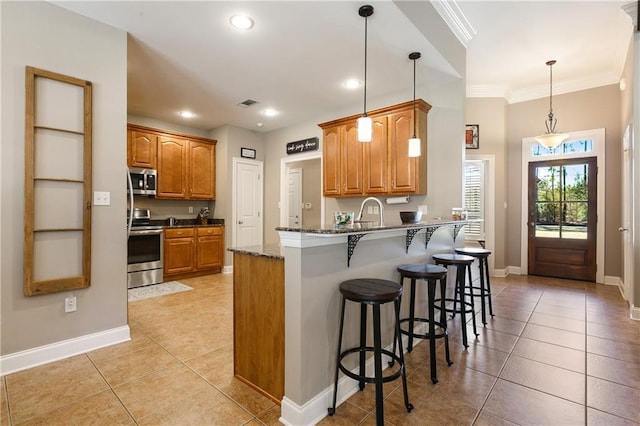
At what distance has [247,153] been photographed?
6.07m

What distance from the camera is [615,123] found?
4.62m

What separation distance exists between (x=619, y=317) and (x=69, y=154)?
220 inches

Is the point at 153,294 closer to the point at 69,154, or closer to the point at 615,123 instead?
the point at 69,154

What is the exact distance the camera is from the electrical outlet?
95.1 inches

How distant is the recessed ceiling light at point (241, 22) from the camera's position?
8.41 ft

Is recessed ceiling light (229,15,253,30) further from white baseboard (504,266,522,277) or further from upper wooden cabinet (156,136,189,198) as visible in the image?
white baseboard (504,266,522,277)

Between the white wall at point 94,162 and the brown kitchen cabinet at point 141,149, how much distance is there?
254cm

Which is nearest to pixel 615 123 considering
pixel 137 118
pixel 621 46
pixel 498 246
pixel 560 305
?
pixel 621 46

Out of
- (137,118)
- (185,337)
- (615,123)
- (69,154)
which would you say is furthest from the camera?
(137,118)

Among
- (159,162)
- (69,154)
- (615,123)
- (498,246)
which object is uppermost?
(615,123)

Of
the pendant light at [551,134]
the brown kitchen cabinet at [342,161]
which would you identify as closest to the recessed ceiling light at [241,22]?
the brown kitchen cabinet at [342,161]

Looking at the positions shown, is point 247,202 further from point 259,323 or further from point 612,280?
point 612,280

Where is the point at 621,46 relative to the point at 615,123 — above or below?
above

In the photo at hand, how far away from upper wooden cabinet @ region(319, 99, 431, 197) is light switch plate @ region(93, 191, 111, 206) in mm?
2963
